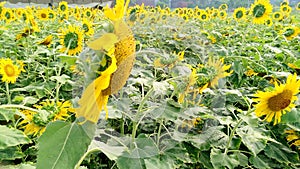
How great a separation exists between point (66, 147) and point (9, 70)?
2.85 ft

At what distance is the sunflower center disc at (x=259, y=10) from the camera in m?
2.14

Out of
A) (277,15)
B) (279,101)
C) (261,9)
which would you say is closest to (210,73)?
(279,101)

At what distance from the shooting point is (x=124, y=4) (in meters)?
0.46

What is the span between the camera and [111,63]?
0.41 m

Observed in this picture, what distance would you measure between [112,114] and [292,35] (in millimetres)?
2006

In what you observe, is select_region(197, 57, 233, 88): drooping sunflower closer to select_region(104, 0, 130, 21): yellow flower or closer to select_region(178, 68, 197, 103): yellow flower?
select_region(178, 68, 197, 103): yellow flower

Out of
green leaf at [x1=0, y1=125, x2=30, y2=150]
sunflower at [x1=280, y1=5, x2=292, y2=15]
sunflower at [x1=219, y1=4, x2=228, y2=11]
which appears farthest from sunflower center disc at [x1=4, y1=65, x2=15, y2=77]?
sunflower at [x1=219, y1=4, x2=228, y2=11]

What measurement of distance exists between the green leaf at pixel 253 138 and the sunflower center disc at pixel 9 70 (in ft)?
2.46

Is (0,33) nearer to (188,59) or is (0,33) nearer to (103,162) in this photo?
(103,162)

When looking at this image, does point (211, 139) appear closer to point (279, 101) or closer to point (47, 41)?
point (279, 101)

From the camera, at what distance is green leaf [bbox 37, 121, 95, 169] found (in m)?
0.45

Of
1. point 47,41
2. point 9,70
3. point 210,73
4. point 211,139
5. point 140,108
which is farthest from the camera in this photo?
point 47,41

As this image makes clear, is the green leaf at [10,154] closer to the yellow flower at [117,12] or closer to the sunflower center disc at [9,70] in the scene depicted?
the sunflower center disc at [9,70]

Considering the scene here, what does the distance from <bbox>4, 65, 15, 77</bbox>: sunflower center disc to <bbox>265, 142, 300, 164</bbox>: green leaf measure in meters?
0.83
